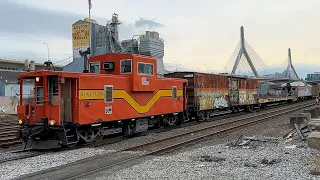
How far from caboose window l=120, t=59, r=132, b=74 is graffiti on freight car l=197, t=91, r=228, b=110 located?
8.66 m

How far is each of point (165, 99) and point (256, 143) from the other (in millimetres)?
7117

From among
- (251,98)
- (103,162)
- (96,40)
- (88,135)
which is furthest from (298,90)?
(103,162)

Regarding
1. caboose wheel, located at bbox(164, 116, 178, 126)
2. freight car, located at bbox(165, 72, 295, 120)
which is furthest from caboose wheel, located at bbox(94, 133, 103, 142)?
freight car, located at bbox(165, 72, 295, 120)

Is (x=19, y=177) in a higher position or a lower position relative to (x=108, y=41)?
lower

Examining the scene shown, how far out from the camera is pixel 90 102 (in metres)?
13.5

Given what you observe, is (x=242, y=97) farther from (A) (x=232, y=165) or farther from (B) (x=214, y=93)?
(A) (x=232, y=165)

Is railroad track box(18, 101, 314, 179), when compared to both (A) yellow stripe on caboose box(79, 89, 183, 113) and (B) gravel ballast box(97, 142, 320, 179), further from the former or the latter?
(A) yellow stripe on caboose box(79, 89, 183, 113)

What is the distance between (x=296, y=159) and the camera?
9484 millimetres

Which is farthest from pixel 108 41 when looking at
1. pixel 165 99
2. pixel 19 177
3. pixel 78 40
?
pixel 19 177

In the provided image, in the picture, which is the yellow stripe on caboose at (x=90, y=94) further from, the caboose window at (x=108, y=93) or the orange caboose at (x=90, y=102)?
the caboose window at (x=108, y=93)

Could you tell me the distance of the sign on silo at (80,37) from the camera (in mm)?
65375

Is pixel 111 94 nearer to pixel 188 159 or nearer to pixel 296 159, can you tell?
pixel 188 159

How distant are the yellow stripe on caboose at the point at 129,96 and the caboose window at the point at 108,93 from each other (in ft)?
0.62

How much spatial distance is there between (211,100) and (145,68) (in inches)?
396
